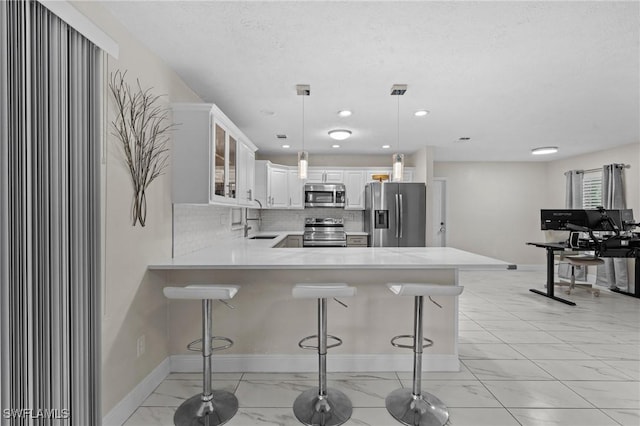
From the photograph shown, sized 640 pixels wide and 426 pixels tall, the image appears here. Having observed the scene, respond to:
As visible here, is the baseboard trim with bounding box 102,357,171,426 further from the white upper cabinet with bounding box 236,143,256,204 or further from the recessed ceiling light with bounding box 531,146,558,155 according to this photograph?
the recessed ceiling light with bounding box 531,146,558,155

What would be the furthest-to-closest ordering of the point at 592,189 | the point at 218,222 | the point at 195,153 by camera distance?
the point at 592,189, the point at 218,222, the point at 195,153

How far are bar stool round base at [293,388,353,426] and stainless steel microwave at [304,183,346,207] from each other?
4.00 meters

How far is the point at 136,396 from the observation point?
216 cm

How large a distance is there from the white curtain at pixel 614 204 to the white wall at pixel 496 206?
1.62 metres

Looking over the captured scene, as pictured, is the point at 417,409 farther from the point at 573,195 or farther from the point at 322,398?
the point at 573,195

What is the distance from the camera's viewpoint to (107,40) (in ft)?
5.79

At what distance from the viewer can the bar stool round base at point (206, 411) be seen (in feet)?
6.61

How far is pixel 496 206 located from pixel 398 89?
17.8 feet

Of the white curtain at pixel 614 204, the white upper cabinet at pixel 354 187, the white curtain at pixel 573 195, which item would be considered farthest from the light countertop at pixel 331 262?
the white curtain at pixel 573 195

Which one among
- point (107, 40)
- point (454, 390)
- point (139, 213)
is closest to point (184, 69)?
point (107, 40)

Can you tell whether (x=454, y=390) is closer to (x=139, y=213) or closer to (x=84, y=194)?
(x=139, y=213)

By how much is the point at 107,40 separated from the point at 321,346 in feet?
7.14

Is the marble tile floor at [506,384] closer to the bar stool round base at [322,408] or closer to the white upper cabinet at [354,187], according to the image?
the bar stool round base at [322,408]

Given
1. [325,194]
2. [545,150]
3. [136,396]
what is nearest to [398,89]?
[136,396]
